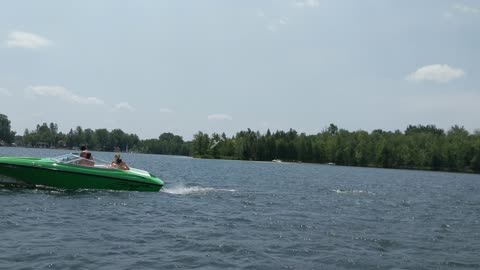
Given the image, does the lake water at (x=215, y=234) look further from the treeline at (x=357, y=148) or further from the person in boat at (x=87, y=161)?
the treeline at (x=357, y=148)

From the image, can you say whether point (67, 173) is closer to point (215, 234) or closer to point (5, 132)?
point (215, 234)

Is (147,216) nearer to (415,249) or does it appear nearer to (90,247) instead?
(90,247)

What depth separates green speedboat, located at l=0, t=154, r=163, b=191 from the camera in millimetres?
25266

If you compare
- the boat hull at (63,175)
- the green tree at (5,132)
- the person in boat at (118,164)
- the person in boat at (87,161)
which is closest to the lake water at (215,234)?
the boat hull at (63,175)

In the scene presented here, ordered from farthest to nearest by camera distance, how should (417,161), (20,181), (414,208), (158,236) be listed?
(417,161) < (414,208) < (20,181) < (158,236)

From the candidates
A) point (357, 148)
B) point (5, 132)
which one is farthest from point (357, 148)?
point (5, 132)

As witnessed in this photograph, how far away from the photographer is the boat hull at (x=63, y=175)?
25.2 metres

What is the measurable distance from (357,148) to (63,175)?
13336cm

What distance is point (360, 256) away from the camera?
14625 millimetres

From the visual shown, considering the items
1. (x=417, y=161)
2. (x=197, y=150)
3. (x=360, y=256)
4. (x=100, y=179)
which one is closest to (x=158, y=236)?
(x=360, y=256)

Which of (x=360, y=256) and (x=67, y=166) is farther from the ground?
(x=67, y=166)

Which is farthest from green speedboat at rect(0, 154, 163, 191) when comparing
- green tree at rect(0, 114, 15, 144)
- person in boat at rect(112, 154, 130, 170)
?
A: green tree at rect(0, 114, 15, 144)

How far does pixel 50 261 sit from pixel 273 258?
552cm

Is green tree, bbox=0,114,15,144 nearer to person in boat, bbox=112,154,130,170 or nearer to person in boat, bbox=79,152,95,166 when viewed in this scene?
person in boat, bbox=112,154,130,170
